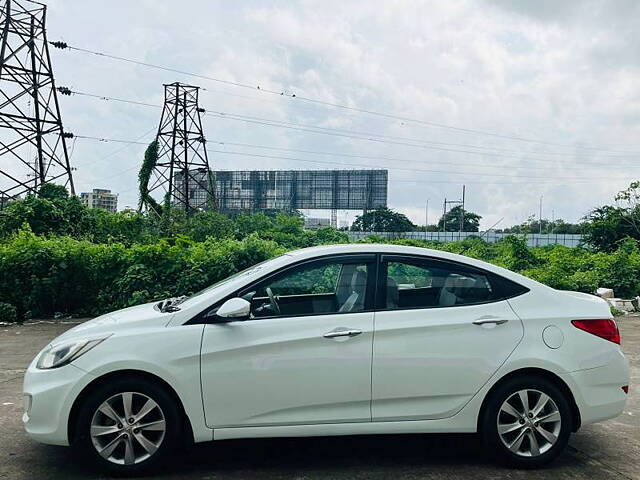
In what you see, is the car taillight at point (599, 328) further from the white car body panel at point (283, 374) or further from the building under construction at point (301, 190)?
the building under construction at point (301, 190)

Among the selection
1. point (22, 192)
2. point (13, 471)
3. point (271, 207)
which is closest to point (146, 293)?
point (13, 471)

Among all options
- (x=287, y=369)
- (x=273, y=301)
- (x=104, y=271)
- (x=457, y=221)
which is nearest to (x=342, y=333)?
(x=287, y=369)

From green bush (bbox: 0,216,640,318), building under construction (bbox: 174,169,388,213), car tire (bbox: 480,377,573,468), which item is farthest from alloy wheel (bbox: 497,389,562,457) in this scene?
building under construction (bbox: 174,169,388,213)

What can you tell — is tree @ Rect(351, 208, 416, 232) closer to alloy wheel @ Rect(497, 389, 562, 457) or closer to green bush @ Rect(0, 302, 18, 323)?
green bush @ Rect(0, 302, 18, 323)

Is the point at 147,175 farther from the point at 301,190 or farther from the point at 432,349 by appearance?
the point at 432,349

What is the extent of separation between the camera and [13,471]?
13.0 feet

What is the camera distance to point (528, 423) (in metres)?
4.09

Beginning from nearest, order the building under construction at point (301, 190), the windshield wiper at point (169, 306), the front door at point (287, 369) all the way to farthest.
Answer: the front door at point (287, 369)
the windshield wiper at point (169, 306)
the building under construction at point (301, 190)

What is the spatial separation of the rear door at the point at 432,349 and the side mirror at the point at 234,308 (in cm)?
93

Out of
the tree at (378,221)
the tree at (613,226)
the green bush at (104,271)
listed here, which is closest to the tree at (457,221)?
the tree at (378,221)

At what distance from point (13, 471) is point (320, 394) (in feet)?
7.16

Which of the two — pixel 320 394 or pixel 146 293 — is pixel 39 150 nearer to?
pixel 146 293

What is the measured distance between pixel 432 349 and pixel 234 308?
1410mm

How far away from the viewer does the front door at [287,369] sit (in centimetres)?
389
